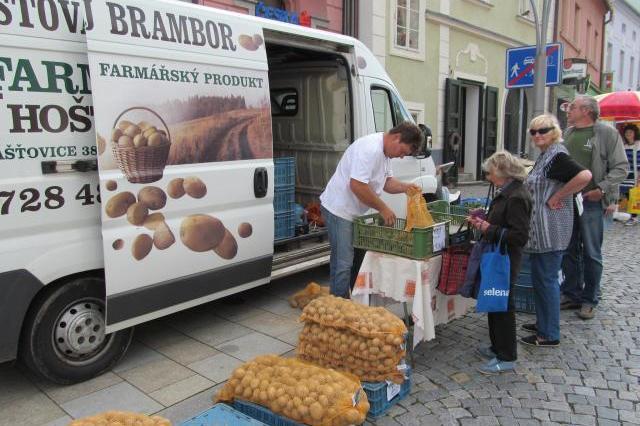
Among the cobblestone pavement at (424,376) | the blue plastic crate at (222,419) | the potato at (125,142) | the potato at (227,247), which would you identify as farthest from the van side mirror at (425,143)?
the blue plastic crate at (222,419)

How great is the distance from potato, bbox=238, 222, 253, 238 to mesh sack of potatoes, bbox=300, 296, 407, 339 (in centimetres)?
103

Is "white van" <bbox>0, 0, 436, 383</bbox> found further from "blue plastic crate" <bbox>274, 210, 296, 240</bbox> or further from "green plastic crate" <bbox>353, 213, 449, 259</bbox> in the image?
"green plastic crate" <bbox>353, 213, 449, 259</bbox>

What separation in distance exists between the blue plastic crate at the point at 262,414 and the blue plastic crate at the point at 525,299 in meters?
2.94

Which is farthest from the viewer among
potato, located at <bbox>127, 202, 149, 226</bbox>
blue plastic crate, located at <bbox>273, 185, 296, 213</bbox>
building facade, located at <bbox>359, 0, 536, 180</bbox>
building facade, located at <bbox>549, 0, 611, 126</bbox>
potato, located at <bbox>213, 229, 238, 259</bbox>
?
building facade, located at <bbox>549, 0, 611, 126</bbox>

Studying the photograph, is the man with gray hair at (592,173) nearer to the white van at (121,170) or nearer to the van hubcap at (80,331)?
the white van at (121,170)

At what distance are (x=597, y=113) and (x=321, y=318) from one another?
3211mm

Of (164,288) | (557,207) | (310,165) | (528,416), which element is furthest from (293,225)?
(528,416)

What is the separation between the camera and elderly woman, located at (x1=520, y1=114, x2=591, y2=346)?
3930 millimetres

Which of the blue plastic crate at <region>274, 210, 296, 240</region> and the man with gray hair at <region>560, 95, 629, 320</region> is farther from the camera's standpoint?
the blue plastic crate at <region>274, 210, 296, 240</region>

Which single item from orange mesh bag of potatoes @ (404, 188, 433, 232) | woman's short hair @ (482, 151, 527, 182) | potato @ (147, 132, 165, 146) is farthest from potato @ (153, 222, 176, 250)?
woman's short hair @ (482, 151, 527, 182)

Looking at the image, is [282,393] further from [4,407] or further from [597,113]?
[597,113]

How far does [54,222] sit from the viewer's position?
3.21 meters

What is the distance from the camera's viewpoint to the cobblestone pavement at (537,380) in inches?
127

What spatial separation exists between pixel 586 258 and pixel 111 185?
13.1 ft
